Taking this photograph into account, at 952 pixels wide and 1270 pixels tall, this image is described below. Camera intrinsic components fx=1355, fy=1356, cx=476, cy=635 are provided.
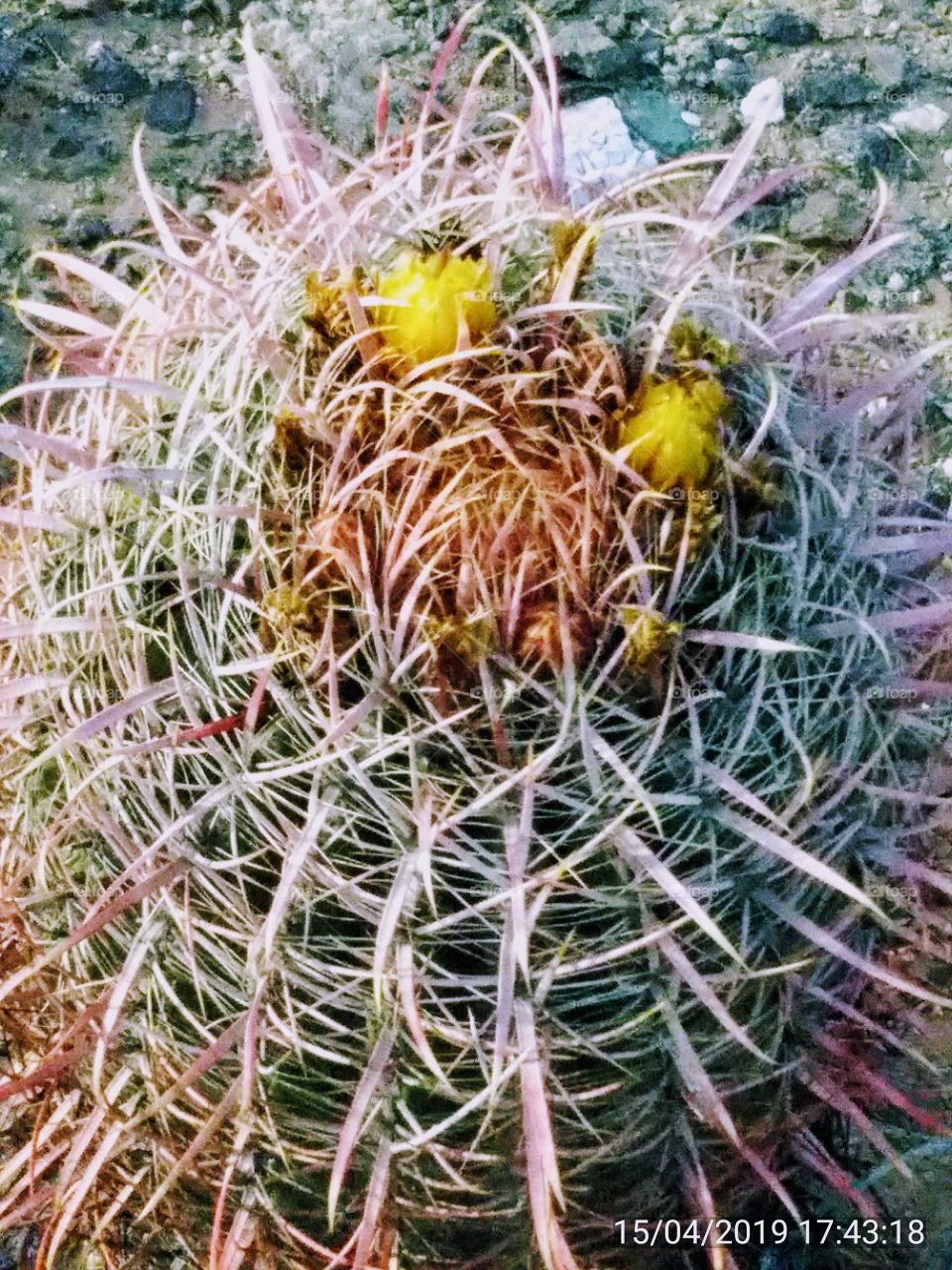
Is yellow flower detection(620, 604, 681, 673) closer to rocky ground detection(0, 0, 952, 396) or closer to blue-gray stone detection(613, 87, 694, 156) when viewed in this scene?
rocky ground detection(0, 0, 952, 396)

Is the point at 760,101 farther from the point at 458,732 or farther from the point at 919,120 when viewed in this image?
the point at 458,732

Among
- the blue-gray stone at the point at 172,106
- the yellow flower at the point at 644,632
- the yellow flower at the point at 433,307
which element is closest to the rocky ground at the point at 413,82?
the blue-gray stone at the point at 172,106

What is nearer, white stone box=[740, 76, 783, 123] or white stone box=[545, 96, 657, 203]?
white stone box=[545, 96, 657, 203]

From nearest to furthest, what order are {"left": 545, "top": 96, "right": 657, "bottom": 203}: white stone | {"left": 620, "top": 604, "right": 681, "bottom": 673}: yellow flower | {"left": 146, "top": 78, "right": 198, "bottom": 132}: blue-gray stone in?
{"left": 620, "top": 604, "right": 681, "bottom": 673}: yellow flower
{"left": 545, "top": 96, "right": 657, "bottom": 203}: white stone
{"left": 146, "top": 78, "right": 198, "bottom": 132}: blue-gray stone

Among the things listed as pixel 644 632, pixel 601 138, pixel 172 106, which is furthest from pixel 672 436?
pixel 172 106

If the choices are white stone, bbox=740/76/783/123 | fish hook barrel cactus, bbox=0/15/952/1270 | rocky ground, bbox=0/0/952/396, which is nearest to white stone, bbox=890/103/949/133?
rocky ground, bbox=0/0/952/396

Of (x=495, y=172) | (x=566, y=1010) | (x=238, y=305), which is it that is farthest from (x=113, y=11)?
(x=566, y=1010)
